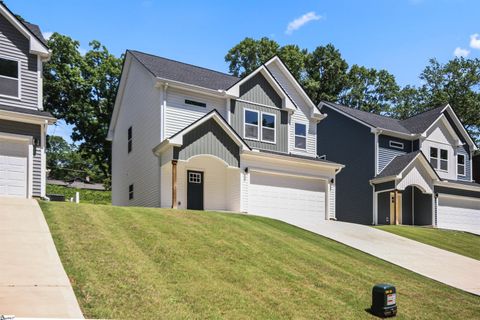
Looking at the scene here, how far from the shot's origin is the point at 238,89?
2336cm

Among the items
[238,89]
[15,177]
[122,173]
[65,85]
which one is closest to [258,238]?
[15,177]

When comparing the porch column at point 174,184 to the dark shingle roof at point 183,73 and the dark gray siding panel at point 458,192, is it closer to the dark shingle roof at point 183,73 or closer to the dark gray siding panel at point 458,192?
the dark shingle roof at point 183,73

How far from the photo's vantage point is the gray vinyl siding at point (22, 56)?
58.7ft

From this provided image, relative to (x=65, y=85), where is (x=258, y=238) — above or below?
below

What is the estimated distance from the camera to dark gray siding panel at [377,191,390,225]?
28.8 meters

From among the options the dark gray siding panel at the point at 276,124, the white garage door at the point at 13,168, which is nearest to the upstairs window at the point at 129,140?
the dark gray siding panel at the point at 276,124

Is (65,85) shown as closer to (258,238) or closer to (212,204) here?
(212,204)

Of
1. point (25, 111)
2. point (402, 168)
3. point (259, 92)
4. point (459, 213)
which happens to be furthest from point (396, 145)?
point (25, 111)

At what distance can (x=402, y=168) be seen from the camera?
27656 millimetres

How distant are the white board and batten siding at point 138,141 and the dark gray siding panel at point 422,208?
59.6ft

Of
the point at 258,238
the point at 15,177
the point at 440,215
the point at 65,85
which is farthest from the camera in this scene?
the point at 65,85

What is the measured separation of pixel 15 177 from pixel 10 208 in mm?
4154

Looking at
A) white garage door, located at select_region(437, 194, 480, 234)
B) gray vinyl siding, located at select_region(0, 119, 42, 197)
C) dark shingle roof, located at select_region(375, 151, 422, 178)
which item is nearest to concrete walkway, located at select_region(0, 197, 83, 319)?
gray vinyl siding, located at select_region(0, 119, 42, 197)

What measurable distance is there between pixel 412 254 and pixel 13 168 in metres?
14.9
